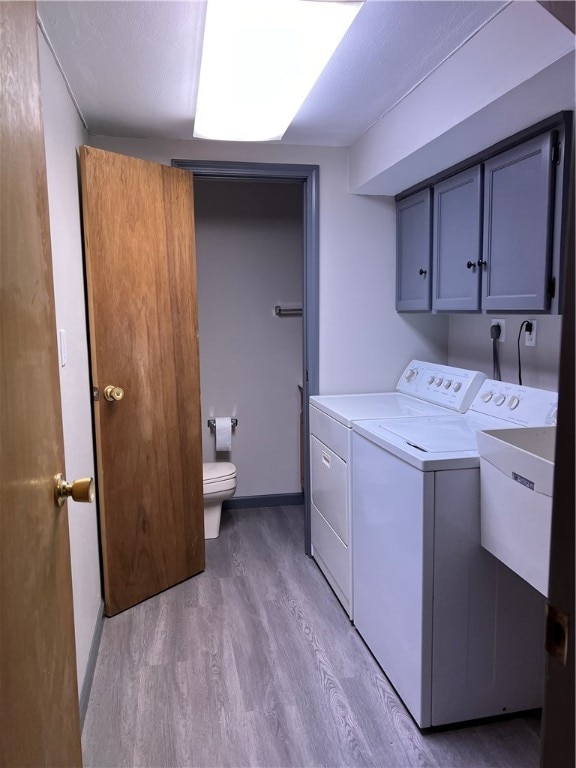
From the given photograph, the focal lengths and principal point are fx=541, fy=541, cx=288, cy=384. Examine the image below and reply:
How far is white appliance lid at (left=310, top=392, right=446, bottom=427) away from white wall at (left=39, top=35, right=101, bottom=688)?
3.53ft

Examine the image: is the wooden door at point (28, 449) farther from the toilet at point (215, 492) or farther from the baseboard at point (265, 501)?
the baseboard at point (265, 501)

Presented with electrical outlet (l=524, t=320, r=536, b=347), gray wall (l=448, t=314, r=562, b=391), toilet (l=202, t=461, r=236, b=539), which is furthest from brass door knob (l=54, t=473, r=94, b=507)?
toilet (l=202, t=461, r=236, b=539)

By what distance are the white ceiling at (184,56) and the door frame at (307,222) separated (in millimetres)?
285

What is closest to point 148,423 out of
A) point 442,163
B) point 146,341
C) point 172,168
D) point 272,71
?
point 146,341

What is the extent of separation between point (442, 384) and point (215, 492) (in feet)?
4.84

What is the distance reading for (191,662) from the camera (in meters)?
2.09

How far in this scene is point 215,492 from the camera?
322cm

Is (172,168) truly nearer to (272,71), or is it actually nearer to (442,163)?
(272,71)

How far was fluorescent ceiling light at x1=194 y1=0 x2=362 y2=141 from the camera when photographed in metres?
1.45

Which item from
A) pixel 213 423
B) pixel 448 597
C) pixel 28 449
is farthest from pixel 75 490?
pixel 213 423

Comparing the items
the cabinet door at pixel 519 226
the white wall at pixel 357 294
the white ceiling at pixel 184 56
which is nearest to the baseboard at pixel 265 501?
the white wall at pixel 357 294

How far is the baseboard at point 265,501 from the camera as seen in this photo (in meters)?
3.73

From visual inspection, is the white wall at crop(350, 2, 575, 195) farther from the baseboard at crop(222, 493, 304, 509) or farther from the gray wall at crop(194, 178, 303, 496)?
the baseboard at crop(222, 493, 304, 509)

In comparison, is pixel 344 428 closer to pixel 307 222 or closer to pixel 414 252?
pixel 414 252
